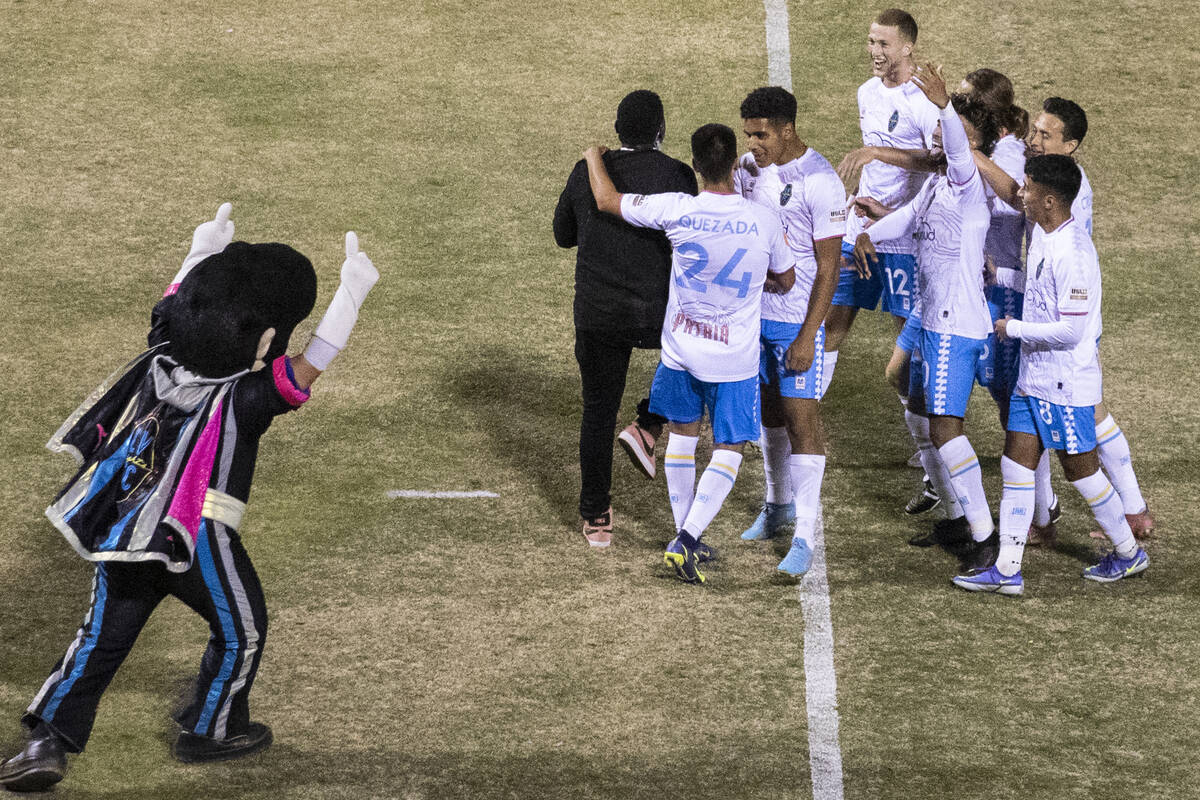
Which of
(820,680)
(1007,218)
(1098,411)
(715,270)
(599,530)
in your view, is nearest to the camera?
(820,680)

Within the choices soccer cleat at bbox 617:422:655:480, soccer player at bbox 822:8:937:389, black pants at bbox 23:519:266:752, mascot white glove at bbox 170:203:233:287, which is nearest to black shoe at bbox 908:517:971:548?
soccer player at bbox 822:8:937:389

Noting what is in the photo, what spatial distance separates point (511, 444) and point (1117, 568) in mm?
3429

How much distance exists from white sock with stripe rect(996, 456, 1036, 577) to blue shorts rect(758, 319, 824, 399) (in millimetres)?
1011

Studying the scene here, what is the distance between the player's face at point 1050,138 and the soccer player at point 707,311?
145 centimetres

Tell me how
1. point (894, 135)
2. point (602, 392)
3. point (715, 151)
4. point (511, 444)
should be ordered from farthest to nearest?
1. point (511, 444)
2. point (894, 135)
3. point (602, 392)
4. point (715, 151)

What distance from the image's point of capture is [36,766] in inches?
229

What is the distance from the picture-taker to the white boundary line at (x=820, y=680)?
628 centimetres

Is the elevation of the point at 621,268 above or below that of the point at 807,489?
above

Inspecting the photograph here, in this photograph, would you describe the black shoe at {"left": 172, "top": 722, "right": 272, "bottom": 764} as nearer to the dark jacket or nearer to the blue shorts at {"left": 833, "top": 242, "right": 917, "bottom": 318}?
the dark jacket

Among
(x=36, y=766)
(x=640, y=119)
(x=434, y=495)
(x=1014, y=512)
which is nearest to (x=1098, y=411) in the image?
(x=1014, y=512)

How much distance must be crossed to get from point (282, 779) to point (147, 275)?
5.54 metres

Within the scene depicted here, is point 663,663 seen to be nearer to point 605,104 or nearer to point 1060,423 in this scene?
point 1060,423

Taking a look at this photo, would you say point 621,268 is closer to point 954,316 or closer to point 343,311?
point 954,316

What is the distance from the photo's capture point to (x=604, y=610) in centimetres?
746
